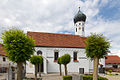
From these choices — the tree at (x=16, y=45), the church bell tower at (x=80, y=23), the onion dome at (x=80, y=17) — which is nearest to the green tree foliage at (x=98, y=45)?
the tree at (x=16, y=45)

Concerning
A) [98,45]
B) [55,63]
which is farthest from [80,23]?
[98,45]

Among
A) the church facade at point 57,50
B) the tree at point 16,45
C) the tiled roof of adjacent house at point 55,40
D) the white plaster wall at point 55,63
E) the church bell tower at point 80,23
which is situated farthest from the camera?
the church bell tower at point 80,23

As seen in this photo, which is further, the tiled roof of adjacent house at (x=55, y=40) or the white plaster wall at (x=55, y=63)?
the tiled roof of adjacent house at (x=55, y=40)

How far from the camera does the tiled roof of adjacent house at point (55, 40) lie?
21862 mm

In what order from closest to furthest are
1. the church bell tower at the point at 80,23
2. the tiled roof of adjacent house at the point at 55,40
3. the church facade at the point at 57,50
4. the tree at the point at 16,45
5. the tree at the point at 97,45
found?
the tree at the point at 16,45, the tree at the point at 97,45, the church facade at the point at 57,50, the tiled roof of adjacent house at the point at 55,40, the church bell tower at the point at 80,23

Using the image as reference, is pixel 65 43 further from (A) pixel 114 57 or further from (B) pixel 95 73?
(A) pixel 114 57

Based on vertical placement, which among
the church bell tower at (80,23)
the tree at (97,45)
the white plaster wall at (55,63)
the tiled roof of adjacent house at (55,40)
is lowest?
the white plaster wall at (55,63)

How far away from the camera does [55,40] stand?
23.3 meters

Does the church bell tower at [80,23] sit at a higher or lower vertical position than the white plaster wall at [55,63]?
higher

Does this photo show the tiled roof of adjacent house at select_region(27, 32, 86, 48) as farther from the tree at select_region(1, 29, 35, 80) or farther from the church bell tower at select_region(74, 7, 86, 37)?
the tree at select_region(1, 29, 35, 80)

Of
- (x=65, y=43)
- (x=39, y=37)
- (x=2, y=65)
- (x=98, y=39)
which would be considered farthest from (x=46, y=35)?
(x=98, y=39)

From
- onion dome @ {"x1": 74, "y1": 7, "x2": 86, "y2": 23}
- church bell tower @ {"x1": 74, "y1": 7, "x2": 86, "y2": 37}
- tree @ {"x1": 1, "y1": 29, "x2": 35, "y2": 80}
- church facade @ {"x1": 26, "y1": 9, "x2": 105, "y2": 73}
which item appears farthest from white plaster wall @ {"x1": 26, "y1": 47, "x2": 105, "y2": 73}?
onion dome @ {"x1": 74, "y1": 7, "x2": 86, "y2": 23}

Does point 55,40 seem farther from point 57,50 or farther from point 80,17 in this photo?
point 80,17

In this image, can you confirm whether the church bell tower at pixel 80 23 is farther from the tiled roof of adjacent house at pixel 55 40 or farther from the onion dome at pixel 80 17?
the tiled roof of adjacent house at pixel 55 40
